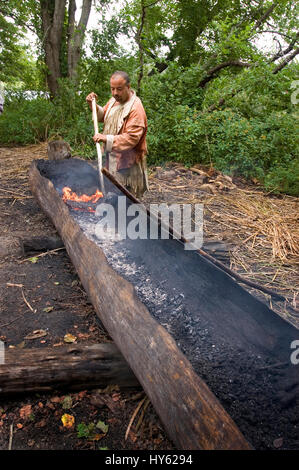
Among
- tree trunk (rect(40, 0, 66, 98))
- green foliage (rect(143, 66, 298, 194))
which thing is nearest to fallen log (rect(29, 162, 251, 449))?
green foliage (rect(143, 66, 298, 194))

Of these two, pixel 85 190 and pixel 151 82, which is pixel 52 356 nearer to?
pixel 85 190

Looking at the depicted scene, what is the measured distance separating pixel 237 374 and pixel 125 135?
2719mm

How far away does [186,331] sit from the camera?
8.07 feet

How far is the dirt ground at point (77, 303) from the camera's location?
199 cm

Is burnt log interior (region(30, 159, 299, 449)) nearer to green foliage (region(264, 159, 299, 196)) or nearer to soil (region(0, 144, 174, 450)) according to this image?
soil (region(0, 144, 174, 450))

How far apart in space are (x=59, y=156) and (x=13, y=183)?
1.22 metres

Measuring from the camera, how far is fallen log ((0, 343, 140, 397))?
2121 millimetres

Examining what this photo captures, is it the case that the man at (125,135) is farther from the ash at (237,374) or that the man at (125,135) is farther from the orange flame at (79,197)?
the ash at (237,374)

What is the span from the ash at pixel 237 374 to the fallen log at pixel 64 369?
47 centimetres

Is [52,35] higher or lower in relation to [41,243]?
higher

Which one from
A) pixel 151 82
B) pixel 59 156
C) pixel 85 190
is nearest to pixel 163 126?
pixel 151 82

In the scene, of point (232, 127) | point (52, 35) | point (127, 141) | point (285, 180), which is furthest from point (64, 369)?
point (52, 35)

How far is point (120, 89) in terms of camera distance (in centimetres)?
374

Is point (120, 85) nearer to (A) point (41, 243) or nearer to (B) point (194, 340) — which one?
(A) point (41, 243)
